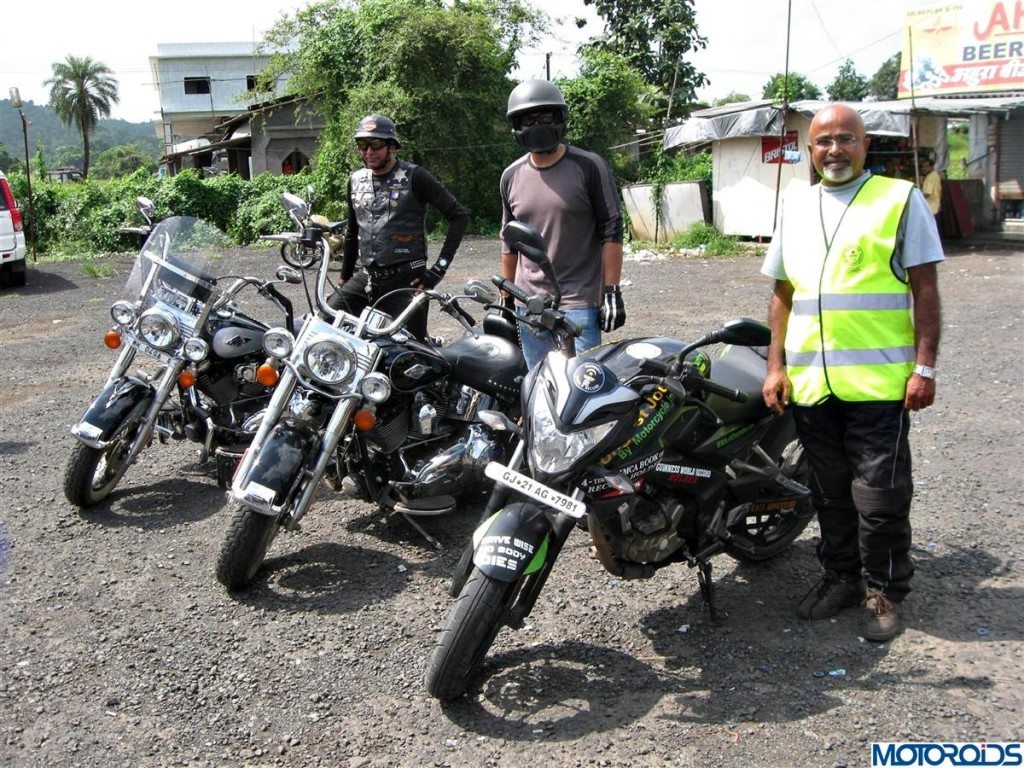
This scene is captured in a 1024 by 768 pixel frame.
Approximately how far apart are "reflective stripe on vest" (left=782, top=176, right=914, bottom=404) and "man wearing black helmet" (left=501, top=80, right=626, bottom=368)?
3.68 ft

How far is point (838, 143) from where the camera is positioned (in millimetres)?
3156

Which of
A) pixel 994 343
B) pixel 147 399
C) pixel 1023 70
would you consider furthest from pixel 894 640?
pixel 1023 70

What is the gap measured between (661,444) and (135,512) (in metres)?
3.09

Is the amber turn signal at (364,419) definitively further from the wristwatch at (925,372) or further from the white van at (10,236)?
the white van at (10,236)

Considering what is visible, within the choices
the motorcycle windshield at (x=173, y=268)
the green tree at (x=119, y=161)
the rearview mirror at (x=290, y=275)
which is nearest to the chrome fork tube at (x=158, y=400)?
the motorcycle windshield at (x=173, y=268)

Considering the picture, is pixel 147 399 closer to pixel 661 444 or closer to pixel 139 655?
pixel 139 655

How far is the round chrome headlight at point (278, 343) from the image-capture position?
385 centimetres

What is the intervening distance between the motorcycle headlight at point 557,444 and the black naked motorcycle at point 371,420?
43.1 inches

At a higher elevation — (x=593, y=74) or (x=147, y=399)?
(x=593, y=74)

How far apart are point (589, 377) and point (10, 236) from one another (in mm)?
13617

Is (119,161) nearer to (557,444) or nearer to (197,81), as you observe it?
(197,81)

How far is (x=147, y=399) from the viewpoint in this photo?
15.7 feet

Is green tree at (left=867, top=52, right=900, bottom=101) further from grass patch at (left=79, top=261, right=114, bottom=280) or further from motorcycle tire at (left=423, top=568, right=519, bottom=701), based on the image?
motorcycle tire at (left=423, top=568, right=519, bottom=701)

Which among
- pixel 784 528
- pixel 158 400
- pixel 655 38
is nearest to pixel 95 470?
pixel 158 400
